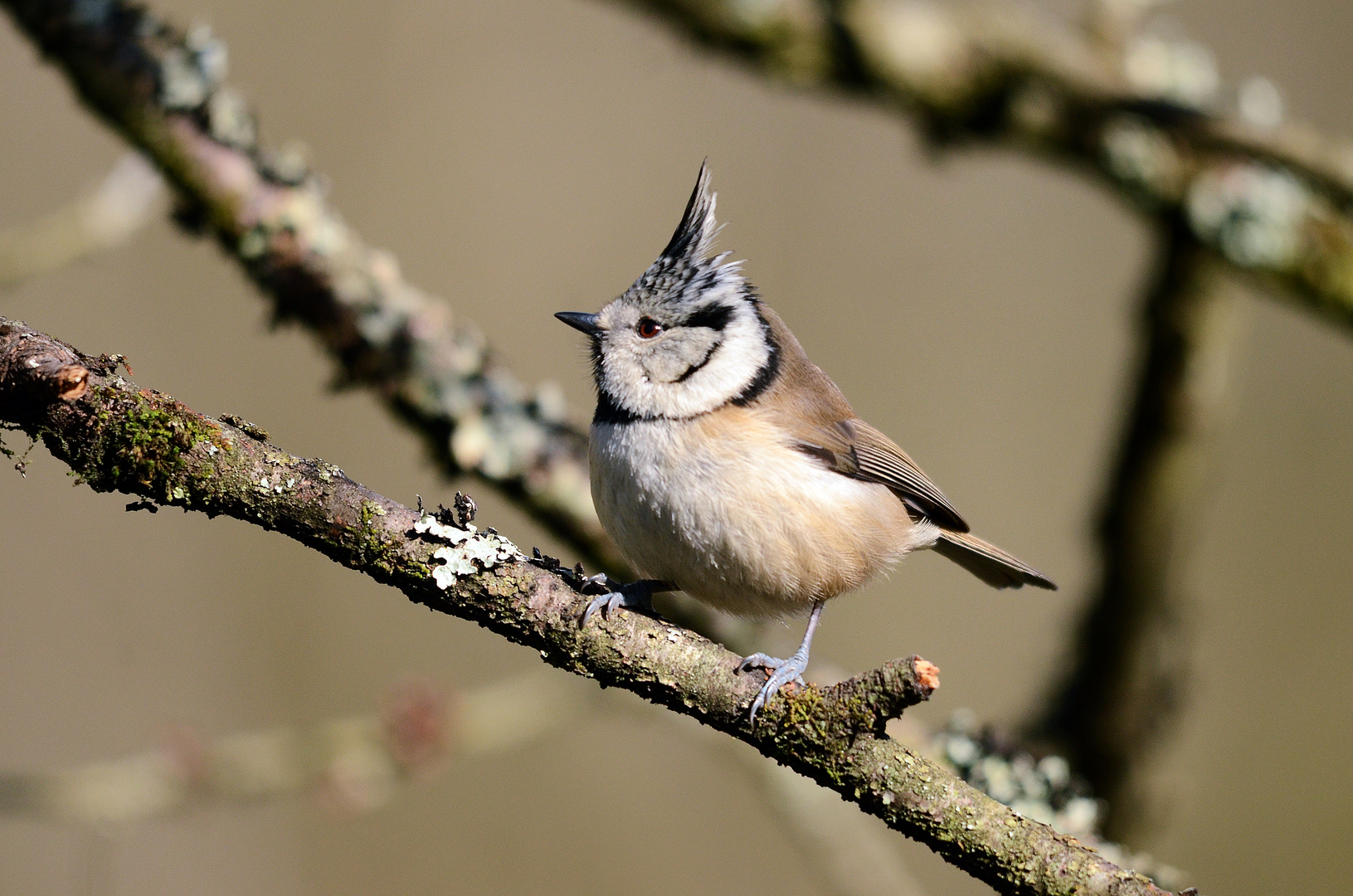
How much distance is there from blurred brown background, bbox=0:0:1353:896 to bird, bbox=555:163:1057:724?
6.38ft

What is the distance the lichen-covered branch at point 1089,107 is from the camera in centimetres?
346

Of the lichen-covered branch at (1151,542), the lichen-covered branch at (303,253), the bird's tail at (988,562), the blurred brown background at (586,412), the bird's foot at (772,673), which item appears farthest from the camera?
the blurred brown background at (586,412)

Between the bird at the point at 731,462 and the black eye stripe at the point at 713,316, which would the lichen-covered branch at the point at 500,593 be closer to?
the bird at the point at 731,462

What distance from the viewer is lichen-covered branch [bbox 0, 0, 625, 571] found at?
3105 mm

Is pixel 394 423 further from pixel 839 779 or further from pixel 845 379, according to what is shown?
pixel 845 379

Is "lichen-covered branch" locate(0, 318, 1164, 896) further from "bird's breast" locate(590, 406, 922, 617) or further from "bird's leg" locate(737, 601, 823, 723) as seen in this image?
"bird's breast" locate(590, 406, 922, 617)

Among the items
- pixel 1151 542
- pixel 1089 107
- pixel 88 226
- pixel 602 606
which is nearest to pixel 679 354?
pixel 602 606

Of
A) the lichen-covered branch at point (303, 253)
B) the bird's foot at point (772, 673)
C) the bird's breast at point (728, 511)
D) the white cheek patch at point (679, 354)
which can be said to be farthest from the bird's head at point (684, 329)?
the bird's foot at point (772, 673)

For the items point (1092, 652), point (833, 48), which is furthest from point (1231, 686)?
point (833, 48)

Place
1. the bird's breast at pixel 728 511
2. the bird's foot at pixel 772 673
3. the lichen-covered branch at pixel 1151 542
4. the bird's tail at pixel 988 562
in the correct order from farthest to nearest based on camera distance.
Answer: the lichen-covered branch at pixel 1151 542, the bird's tail at pixel 988 562, the bird's breast at pixel 728 511, the bird's foot at pixel 772 673

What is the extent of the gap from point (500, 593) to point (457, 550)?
0.12 metres

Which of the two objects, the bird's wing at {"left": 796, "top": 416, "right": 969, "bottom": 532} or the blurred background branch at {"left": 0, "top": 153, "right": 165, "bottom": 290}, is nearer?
the bird's wing at {"left": 796, "top": 416, "right": 969, "bottom": 532}

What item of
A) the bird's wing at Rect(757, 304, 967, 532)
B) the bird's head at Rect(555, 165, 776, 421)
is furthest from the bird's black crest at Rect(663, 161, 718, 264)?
the bird's wing at Rect(757, 304, 967, 532)

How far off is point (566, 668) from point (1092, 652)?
280 cm
